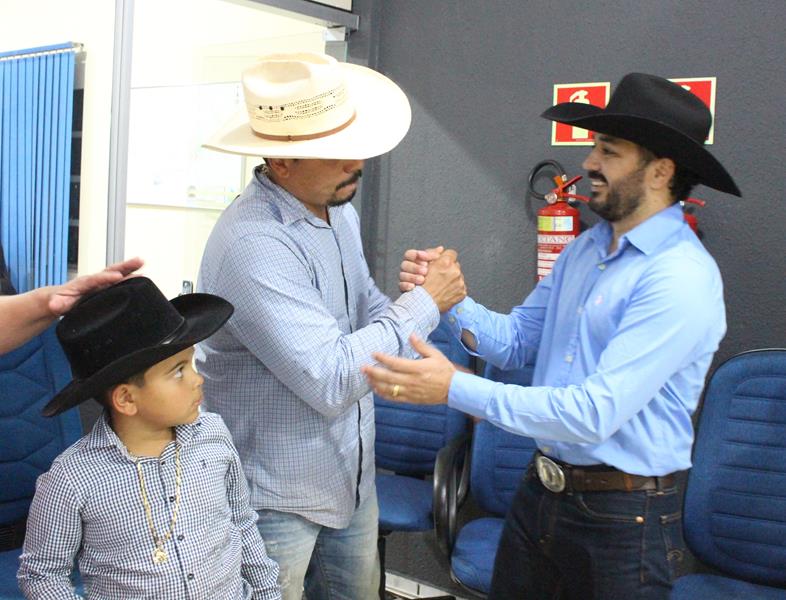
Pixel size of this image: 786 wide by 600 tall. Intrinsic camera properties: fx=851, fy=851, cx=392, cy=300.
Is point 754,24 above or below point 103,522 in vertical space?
above

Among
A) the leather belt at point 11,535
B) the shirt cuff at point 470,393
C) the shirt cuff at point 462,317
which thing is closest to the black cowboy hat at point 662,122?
the shirt cuff at point 462,317

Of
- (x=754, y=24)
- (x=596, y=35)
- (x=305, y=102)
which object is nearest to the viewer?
(x=305, y=102)

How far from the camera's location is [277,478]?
5.84ft

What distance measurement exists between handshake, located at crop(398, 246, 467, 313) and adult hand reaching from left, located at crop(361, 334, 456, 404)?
122 mm

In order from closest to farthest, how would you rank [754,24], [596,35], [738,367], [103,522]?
[103,522] < [738,367] < [754,24] < [596,35]

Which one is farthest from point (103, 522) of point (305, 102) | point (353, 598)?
point (305, 102)

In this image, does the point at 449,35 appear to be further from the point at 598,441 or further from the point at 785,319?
the point at 598,441

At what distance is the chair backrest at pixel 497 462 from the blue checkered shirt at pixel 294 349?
954 millimetres

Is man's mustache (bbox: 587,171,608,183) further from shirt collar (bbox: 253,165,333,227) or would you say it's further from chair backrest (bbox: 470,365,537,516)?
chair backrest (bbox: 470,365,537,516)

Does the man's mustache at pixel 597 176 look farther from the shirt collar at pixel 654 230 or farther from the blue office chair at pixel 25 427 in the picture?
the blue office chair at pixel 25 427

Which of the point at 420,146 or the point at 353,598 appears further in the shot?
the point at 420,146

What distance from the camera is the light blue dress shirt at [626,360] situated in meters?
1.69

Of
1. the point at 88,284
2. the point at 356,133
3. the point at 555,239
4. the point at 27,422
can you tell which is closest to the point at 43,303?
the point at 88,284

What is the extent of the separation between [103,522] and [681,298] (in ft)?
3.90
